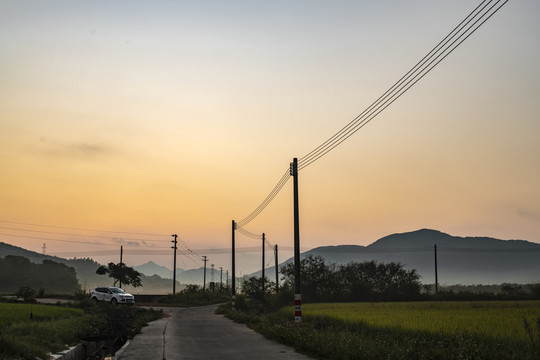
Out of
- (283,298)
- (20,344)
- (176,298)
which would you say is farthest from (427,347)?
(176,298)

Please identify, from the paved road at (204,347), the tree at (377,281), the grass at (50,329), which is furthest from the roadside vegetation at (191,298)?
the paved road at (204,347)

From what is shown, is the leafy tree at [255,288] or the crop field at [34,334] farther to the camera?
the leafy tree at [255,288]

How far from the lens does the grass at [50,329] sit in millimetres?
15570

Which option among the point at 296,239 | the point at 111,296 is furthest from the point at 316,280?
the point at 296,239

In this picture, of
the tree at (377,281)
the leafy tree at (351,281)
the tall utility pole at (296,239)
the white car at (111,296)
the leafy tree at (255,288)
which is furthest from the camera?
the tree at (377,281)

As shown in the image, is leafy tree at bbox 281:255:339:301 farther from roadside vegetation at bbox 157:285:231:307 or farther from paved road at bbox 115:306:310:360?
paved road at bbox 115:306:310:360

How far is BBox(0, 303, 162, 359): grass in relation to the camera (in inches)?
613

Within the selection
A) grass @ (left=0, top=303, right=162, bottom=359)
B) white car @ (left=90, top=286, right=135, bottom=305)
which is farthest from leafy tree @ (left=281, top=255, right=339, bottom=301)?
grass @ (left=0, top=303, right=162, bottom=359)

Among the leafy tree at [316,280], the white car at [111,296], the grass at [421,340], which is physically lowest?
the grass at [421,340]

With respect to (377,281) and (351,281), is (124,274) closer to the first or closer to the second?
(351,281)

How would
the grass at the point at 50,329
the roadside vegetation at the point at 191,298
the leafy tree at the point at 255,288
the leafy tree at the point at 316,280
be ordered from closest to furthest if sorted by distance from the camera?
the grass at the point at 50,329
the leafy tree at the point at 255,288
the leafy tree at the point at 316,280
the roadside vegetation at the point at 191,298

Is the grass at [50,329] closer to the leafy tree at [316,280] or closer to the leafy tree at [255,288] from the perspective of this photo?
the leafy tree at [255,288]

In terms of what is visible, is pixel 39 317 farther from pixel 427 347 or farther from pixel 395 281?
pixel 395 281

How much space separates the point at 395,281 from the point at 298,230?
145ft
